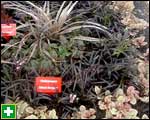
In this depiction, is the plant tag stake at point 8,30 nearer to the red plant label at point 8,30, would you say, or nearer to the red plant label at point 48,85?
the red plant label at point 8,30

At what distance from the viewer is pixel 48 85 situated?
6.94ft

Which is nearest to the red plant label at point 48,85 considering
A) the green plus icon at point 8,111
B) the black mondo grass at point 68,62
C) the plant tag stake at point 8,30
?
the black mondo grass at point 68,62

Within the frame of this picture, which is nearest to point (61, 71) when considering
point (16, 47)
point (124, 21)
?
point (16, 47)

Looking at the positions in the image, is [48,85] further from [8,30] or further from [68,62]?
[8,30]

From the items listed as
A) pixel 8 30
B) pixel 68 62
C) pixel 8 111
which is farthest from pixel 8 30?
A: pixel 8 111

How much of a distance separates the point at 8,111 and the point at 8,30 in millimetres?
458

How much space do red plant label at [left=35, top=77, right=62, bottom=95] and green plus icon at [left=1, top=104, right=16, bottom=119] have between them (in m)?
0.15

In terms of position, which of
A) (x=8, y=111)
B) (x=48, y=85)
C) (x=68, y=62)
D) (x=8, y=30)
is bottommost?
(x=8, y=111)

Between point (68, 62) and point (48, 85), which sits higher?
point (68, 62)

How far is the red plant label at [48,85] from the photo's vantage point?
2.11m

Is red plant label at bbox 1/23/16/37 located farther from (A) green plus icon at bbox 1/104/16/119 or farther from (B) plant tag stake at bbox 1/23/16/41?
(A) green plus icon at bbox 1/104/16/119

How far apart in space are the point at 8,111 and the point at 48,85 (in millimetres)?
226

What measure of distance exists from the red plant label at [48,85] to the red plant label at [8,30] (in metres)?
0.31

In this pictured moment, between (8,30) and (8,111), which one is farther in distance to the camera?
(8,30)
